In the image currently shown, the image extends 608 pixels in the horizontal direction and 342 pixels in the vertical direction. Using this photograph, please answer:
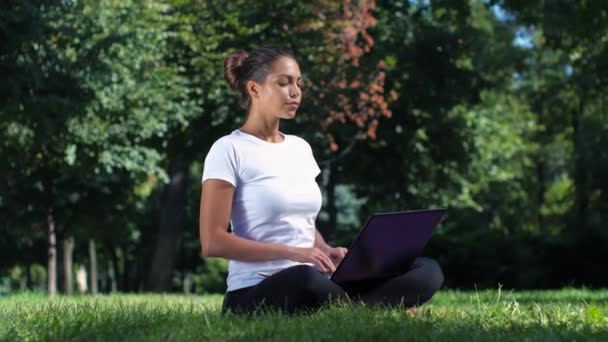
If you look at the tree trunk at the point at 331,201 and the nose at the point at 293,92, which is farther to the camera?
the tree trunk at the point at 331,201

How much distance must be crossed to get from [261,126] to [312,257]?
0.94 m

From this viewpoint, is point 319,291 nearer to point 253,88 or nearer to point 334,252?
point 334,252

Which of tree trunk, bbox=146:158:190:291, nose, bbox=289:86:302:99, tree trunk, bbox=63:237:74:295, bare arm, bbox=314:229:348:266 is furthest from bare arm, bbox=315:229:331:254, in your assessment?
tree trunk, bbox=63:237:74:295

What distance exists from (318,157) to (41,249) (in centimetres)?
1727

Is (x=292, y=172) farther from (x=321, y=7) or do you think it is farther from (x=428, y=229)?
(x=321, y=7)

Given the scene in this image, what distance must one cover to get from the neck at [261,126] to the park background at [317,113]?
25.5 feet

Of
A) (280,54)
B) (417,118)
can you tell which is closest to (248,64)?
(280,54)

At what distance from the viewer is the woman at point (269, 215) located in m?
5.49

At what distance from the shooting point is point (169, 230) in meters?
26.2

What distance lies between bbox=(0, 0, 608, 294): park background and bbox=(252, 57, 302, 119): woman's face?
311 inches

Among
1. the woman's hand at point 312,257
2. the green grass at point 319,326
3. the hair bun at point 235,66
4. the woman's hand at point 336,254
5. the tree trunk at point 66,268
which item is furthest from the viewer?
the tree trunk at point 66,268

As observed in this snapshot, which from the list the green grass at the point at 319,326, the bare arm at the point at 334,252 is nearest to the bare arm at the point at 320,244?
the bare arm at the point at 334,252

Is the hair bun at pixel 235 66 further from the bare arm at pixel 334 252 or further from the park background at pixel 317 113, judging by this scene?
the park background at pixel 317 113

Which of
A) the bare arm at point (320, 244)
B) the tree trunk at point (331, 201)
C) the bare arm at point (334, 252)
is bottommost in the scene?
the tree trunk at point (331, 201)
